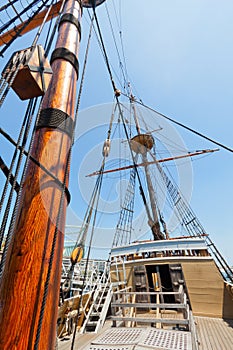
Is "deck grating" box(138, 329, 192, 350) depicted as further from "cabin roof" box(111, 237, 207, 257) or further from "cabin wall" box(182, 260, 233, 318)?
"cabin roof" box(111, 237, 207, 257)

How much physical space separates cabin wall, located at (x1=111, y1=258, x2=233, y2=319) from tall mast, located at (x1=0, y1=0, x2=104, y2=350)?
653cm

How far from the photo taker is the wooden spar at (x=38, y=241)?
78 centimetres

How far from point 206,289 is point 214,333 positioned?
1.72 m

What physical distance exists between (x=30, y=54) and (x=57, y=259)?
4.09 feet

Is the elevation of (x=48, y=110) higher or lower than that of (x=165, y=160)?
lower

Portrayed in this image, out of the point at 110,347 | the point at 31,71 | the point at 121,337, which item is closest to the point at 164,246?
the point at 121,337

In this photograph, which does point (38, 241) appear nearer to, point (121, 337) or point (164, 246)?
point (121, 337)

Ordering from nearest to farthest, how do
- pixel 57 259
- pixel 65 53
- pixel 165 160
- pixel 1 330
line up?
1. pixel 1 330
2. pixel 57 259
3. pixel 65 53
4. pixel 165 160

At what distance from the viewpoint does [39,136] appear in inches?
47.7

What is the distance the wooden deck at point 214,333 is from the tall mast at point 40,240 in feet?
13.8

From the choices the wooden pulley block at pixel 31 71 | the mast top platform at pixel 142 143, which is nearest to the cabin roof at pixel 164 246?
the wooden pulley block at pixel 31 71

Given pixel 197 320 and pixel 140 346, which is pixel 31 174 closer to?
pixel 140 346

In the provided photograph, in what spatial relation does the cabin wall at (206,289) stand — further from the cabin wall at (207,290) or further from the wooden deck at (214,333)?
the wooden deck at (214,333)

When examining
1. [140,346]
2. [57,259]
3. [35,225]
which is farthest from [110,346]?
[35,225]
